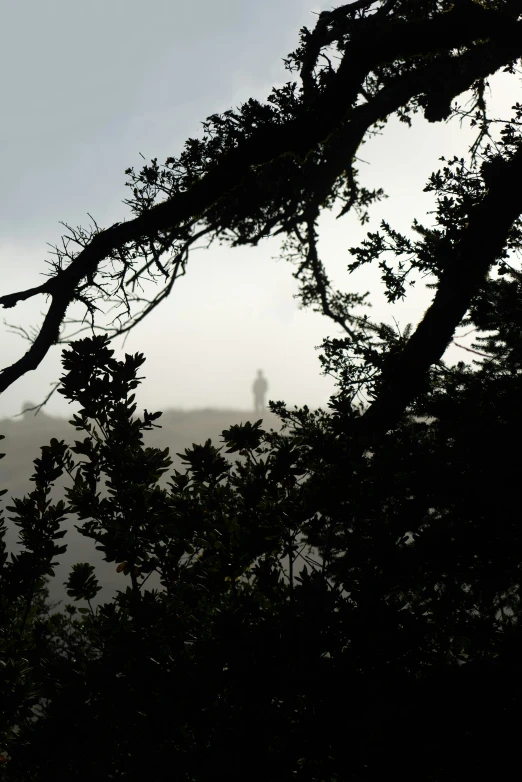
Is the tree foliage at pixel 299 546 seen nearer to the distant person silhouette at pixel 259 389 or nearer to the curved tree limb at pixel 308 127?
the curved tree limb at pixel 308 127

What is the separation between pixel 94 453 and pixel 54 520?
0.79 m

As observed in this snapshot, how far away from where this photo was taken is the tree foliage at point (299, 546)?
2439 mm

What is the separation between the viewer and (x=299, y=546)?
3430mm

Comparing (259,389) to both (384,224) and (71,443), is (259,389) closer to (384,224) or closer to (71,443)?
(71,443)

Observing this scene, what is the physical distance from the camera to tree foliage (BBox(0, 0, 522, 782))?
2.44m

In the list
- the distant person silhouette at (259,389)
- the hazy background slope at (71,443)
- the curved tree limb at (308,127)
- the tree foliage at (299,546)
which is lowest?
the tree foliage at (299,546)

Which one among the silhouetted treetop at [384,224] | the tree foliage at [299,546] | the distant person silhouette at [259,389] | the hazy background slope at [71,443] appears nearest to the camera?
the tree foliage at [299,546]

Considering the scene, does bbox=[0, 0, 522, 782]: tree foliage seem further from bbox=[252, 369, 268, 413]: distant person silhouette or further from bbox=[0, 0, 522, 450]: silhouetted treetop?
bbox=[252, 369, 268, 413]: distant person silhouette

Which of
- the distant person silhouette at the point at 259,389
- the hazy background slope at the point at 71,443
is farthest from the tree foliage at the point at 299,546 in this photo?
the distant person silhouette at the point at 259,389

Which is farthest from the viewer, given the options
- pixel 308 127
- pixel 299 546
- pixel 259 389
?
pixel 259 389

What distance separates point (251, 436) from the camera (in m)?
3.58

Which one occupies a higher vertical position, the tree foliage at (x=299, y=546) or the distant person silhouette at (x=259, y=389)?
the distant person silhouette at (x=259, y=389)

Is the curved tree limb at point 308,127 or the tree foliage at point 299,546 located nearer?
the tree foliage at point 299,546

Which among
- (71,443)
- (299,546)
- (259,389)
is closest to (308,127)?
(299,546)
